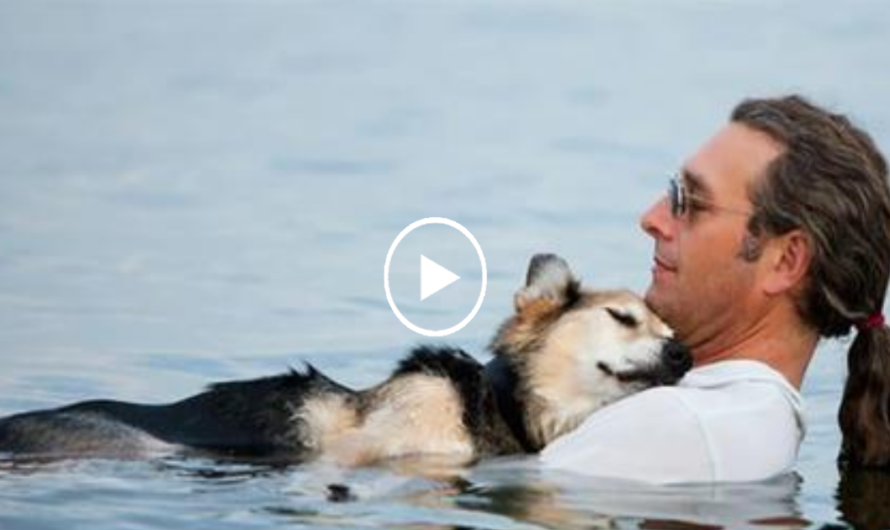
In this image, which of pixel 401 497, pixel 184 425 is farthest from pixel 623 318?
pixel 184 425

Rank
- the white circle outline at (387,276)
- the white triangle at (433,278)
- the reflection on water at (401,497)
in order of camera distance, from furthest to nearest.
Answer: the white triangle at (433,278), the white circle outline at (387,276), the reflection on water at (401,497)

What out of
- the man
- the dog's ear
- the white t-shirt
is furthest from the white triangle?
the white t-shirt

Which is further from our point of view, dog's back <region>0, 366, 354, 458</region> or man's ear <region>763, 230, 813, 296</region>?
dog's back <region>0, 366, 354, 458</region>

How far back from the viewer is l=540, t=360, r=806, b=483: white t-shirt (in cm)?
752

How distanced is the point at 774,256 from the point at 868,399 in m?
0.65

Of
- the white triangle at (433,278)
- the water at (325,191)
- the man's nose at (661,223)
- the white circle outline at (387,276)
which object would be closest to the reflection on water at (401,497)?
the water at (325,191)

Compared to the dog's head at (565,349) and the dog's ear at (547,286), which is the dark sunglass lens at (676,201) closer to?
the dog's head at (565,349)

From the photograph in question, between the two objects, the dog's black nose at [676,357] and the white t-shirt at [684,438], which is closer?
the white t-shirt at [684,438]

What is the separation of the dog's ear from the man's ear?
0.78 metres

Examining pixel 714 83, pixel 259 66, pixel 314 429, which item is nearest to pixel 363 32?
pixel 259 66

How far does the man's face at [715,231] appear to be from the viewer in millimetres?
8000

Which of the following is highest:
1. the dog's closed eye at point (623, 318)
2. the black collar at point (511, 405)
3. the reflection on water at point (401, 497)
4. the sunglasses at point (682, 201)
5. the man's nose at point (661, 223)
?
the sunglasses at point (682, 201)

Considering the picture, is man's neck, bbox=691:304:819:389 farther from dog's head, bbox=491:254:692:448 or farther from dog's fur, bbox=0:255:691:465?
dog's head, bbox=491:254:692:448

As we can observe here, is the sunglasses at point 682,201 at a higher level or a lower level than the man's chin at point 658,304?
higher
